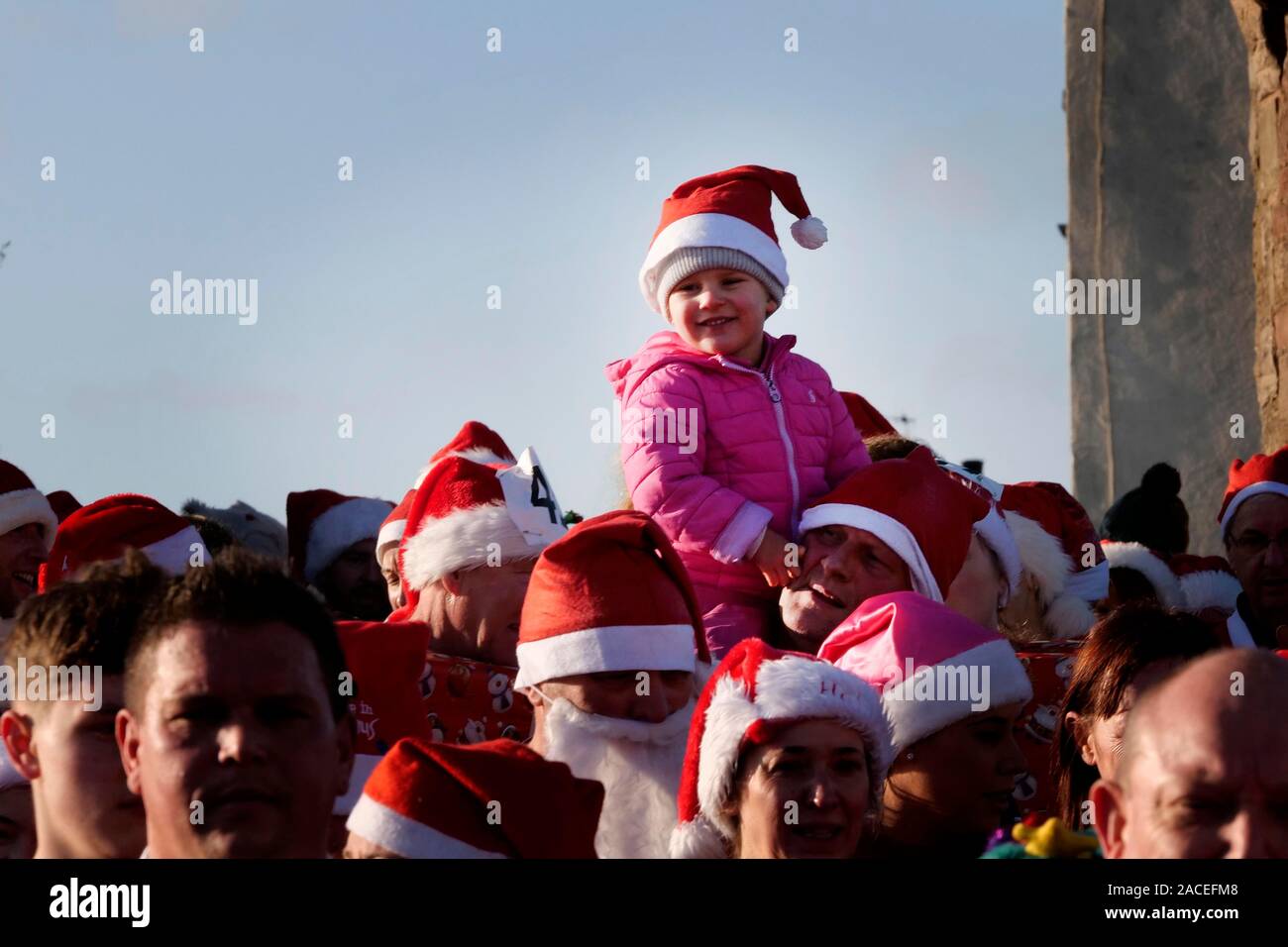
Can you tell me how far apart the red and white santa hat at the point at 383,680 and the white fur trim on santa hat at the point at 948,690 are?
3.80ft

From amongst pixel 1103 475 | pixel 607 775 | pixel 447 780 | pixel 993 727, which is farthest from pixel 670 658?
pixel 1103 475

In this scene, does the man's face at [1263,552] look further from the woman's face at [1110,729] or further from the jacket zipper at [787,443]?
the woman's face at [1110,729]

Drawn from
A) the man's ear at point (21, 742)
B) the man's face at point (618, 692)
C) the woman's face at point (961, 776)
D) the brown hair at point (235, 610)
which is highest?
the brown hair at point (235, 610)

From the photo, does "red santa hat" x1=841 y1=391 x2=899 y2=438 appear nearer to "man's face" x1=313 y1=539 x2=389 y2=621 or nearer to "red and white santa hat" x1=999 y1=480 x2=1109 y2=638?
"red and white santa hat" x1=999 y1=480 x2=1109 y2=638

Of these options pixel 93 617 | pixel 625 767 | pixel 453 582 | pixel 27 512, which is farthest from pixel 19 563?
pixel 93 617

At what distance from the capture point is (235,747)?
3.38 metres

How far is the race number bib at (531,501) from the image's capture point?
6.13m

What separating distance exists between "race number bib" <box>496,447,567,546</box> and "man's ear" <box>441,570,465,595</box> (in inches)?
9.2

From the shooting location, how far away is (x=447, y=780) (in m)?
3.76

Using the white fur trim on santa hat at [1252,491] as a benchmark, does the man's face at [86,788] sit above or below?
below

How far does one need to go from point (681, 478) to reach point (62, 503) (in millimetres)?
2717

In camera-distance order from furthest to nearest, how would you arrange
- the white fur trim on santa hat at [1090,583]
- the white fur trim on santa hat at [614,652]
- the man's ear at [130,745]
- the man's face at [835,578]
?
the white fur trim on santa hat at [1090,583] < the man's face at [835,578] < the white fur trim on santa hat at [614,652] < the man's ear at [130,745]

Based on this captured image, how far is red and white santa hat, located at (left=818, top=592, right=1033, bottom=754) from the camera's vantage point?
189 inches

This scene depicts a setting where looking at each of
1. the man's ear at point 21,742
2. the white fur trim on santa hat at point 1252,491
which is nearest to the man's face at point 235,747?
the man's ear at point 21,742
